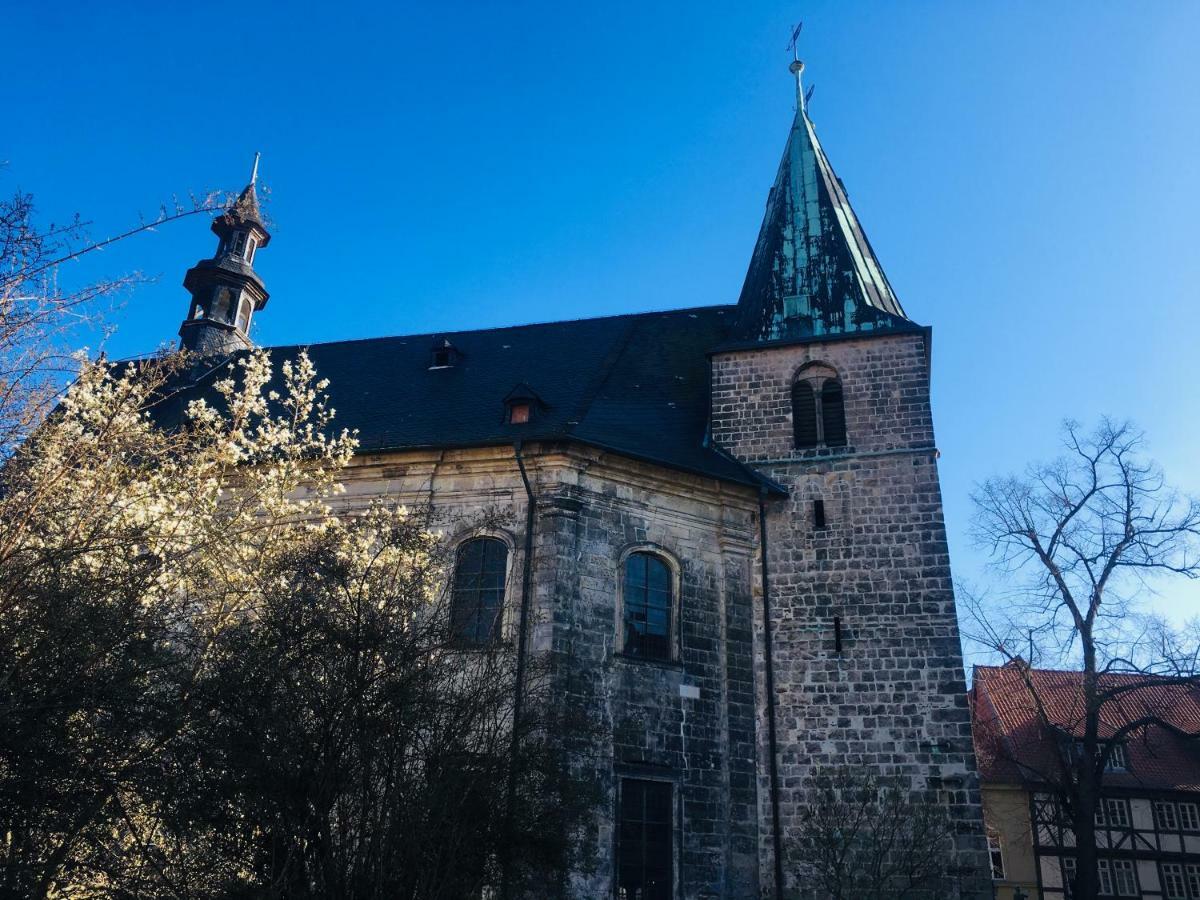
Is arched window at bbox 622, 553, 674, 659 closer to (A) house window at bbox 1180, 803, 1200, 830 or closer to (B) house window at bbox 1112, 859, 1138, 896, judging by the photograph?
(B) house window at bbox 1112, 859, 1138, 896

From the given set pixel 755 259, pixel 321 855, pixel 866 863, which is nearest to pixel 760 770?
pixel 866 863

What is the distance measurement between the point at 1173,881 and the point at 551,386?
2230 centimetres

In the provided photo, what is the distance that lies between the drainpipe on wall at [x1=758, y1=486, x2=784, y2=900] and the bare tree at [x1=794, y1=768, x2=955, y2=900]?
0.30m

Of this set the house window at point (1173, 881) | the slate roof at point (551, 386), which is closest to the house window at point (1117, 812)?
the house window at point (1173, 881)

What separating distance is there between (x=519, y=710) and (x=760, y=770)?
5.24 metres

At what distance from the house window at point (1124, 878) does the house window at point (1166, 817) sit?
57.7 inches

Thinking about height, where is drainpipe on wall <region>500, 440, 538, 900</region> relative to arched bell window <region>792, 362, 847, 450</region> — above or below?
below

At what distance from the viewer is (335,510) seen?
1600 centimetres

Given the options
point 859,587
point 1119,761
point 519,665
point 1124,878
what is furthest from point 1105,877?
point 519,665

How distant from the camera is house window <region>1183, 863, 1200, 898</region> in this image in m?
26.2

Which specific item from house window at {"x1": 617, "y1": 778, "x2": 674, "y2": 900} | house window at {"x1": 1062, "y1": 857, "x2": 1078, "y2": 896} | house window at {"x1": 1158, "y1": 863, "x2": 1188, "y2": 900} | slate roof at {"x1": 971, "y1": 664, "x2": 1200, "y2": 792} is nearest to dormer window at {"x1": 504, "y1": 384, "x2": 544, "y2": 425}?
house window at {"x1": 617, "y1": 778, "x2": 674, "y2": 900}

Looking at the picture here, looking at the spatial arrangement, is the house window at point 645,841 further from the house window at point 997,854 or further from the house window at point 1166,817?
the house window at point 1166,817

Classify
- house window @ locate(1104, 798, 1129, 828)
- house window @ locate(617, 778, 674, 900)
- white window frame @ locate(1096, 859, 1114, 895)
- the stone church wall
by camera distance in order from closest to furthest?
1. house window @ locate(617, 778, 674, 900)
2. the stone church wall
3. white window frame @ locate(1096, 859, 1114, 895)
4. house window @ locate(1104, 798, 1129, 828)

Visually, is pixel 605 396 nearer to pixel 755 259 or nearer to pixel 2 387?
pixel 755 259
